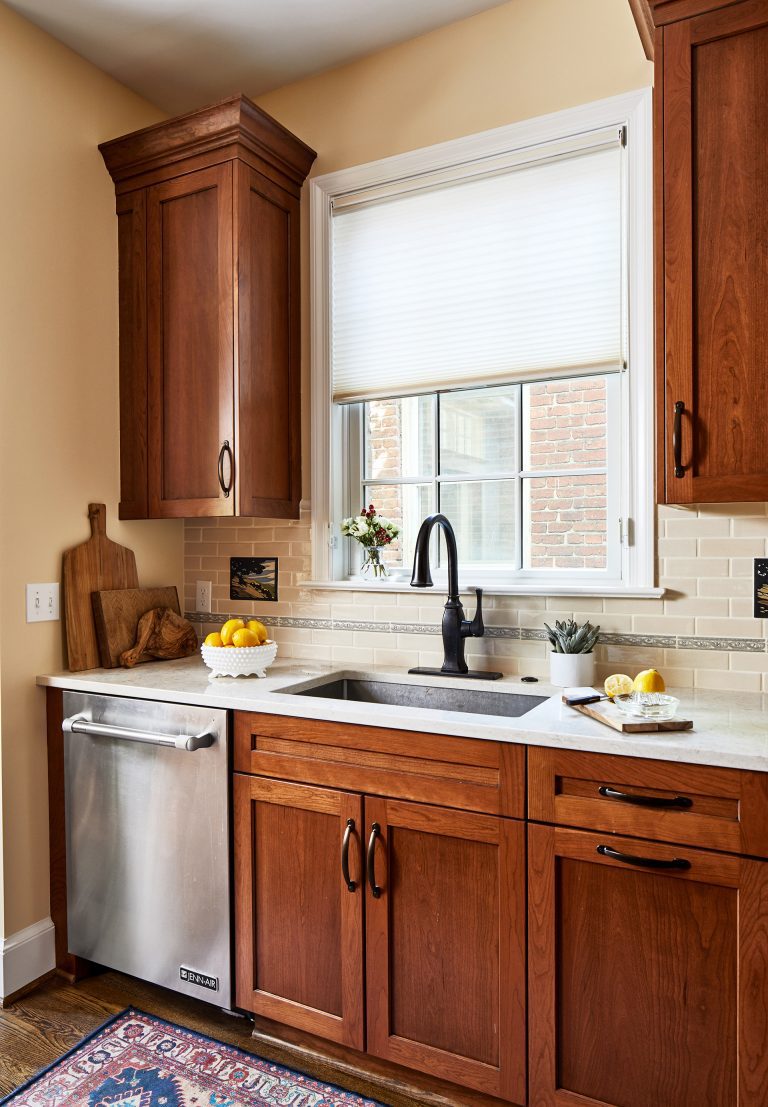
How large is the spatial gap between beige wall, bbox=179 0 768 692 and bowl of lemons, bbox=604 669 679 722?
1.09ft

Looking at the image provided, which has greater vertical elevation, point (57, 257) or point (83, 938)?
point (57, 257)

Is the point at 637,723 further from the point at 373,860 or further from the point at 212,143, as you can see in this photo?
the point at 212,143

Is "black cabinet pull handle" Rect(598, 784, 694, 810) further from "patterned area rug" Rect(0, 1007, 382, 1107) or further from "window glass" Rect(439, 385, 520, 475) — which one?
"window glass" Rect(439, 385, 520, 475)

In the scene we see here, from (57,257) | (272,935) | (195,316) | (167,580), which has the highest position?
(57,257)

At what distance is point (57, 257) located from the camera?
241 centimetres

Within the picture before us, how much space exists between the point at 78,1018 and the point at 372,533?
1635mm

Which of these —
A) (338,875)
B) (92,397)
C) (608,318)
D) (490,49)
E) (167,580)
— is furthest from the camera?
(167,580)

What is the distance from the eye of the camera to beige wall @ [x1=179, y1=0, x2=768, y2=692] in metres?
2.00

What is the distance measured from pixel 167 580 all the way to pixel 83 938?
1.20 m

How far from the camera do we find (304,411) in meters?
2.66

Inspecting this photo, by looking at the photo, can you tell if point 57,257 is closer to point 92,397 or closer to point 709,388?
point 92,397

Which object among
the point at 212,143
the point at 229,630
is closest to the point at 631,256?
the point at 212,143

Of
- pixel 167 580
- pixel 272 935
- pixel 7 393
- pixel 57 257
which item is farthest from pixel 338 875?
pixel 57 257

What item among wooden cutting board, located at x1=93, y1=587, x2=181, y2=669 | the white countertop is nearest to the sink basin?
the white countertop
